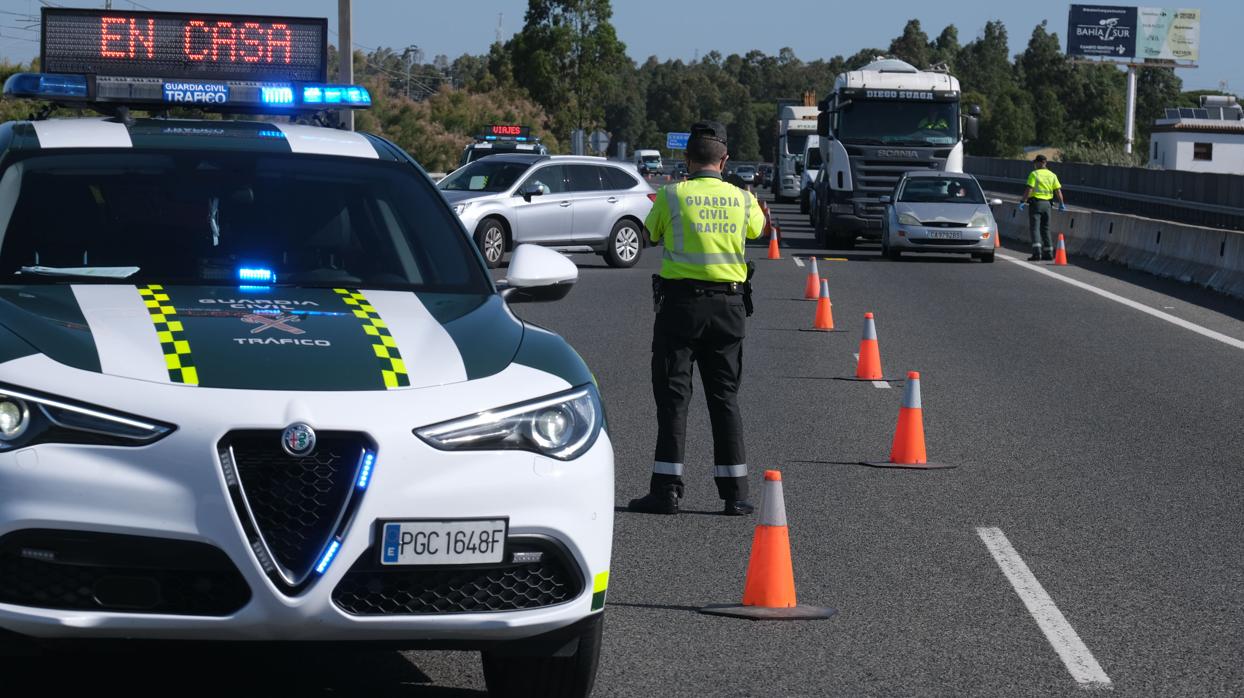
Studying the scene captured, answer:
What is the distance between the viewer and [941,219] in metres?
29.4

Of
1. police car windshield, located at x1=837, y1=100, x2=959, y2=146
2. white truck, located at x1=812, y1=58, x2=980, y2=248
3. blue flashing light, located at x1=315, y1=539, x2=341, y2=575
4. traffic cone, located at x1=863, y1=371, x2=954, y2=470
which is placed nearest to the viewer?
blue flashing light, located at x1=315, y1=539, x2=341, y2=575

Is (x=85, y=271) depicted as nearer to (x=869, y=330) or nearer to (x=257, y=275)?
(x=257, y=275)

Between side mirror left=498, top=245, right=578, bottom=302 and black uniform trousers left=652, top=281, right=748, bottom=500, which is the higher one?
side mirror left=498, top=245, right=578, bottom=302

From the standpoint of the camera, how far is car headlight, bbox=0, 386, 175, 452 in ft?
14.4

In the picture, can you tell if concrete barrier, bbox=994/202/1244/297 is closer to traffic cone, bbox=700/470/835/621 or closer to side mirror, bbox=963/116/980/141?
side mirror, bbox=963/116/980/141

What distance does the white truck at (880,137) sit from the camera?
108 ft

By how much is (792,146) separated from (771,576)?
54767 millimetres

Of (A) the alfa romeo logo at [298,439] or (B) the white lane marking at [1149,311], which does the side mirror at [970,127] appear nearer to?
(B) the white lane marking at [1149,311]

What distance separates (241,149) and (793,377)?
28.2 ft

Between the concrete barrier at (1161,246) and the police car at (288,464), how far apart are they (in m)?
19.4

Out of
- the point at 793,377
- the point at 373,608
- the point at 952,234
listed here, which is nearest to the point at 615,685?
the point at 373,608

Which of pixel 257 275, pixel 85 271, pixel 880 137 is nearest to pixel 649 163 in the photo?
pixel 880 137

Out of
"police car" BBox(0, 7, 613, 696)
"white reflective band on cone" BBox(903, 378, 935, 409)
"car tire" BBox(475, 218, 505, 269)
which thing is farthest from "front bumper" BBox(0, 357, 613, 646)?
"car tire" BBox(475, 218, 505, 269)

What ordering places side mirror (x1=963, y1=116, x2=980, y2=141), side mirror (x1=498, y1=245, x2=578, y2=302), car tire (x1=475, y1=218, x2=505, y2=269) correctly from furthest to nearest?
side mirror (x1=963, y1=116, x2=980, y2=141), car tire (x1=475, y1=218, x2=505, y2=269), side mirror (x1=498, y1=245, x2=578, y2=302)
